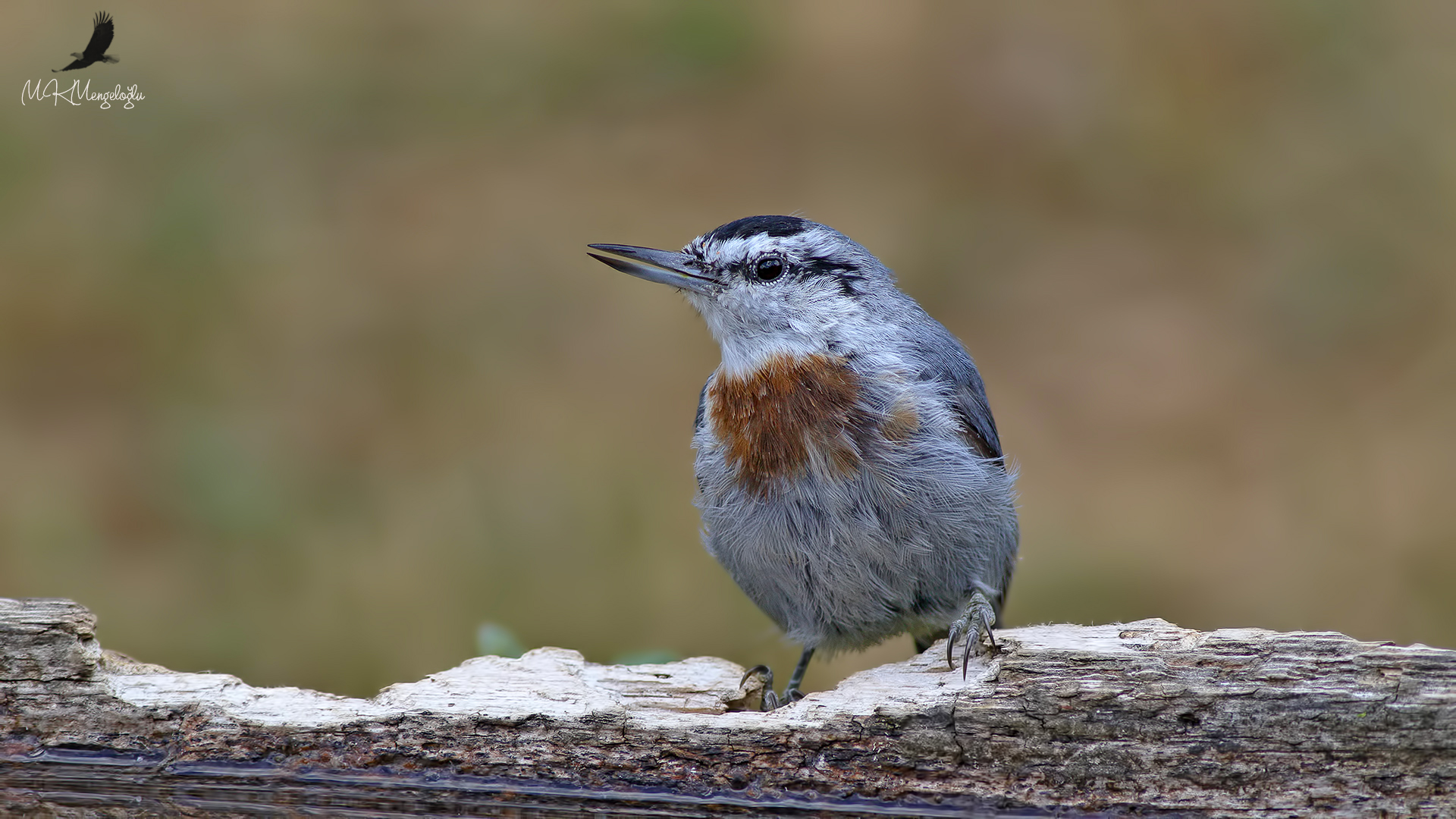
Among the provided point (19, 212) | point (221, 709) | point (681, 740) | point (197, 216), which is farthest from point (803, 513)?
point (19, 212)

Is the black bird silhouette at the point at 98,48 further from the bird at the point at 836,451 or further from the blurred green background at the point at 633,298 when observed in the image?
the bird at the point at 836,451

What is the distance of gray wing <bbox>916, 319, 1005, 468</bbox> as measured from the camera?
460 cm

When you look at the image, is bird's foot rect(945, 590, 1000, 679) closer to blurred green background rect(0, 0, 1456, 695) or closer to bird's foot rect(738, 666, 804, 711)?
bird's foot rect(738, 666, 804, 711)

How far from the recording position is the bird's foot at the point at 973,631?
3.99 meters

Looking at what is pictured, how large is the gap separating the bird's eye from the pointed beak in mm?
167

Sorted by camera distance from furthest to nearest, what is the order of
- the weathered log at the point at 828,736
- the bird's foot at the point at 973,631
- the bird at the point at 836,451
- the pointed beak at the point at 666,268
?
the pointed beak at the point at 666,268
the bird at the point at 836,451
the bird's foot at the point at 973,631
the weathered log at the point at 828,736

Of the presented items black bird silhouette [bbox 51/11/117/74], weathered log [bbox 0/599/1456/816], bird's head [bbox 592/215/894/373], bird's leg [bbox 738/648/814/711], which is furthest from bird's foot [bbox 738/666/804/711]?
black bird silhouette [bbox 51/11/117/74]

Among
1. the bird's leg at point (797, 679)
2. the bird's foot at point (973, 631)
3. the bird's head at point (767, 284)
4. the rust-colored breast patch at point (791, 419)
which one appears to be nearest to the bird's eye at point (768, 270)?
the bird's head at point (767, 284)

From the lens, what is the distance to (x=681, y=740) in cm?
377

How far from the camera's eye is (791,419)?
172 inches

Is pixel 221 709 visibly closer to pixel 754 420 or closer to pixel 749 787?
pixel 749 787

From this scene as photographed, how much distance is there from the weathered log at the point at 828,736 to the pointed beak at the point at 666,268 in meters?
1.60

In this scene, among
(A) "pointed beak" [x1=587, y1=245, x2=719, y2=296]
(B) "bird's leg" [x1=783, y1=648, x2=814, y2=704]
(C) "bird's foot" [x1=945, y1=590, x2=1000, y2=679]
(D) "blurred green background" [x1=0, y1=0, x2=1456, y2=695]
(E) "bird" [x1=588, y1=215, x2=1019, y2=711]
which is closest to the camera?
(C) "bird's foot" [x1=945, y1=590, x2=1000, y2=679]

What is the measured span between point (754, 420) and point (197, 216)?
557cm
